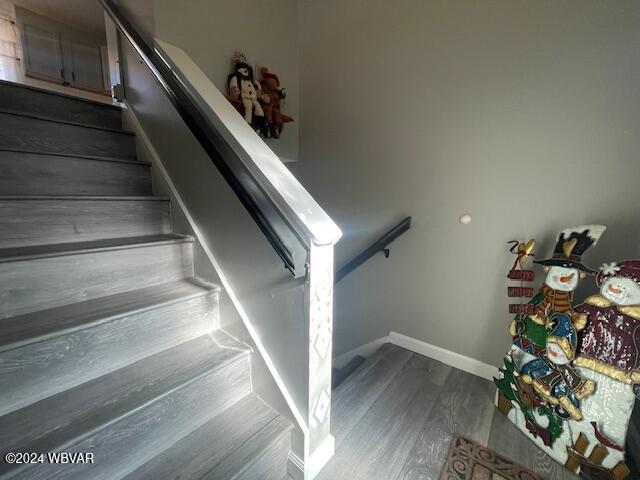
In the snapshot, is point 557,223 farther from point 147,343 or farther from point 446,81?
point 147,343

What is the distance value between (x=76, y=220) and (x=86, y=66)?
3782 mm

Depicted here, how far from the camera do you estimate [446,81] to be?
4.79ft

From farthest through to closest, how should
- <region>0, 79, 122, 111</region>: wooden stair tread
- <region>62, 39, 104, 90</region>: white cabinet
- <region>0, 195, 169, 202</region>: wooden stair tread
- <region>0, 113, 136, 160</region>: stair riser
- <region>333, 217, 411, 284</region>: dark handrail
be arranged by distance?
<region>62, 39, 104, 90</region>: white cabinet, <region>333, 217, 411, 284</region>: dark handrail, <region>0, 79, 122, 111</region>: wooden stair tread, <region>0, 113, 136, 160</region>: stair riser, <region>0, 195, 169, 202</region>: wooden stair tread

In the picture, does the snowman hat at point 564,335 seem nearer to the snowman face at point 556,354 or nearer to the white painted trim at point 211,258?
the snowman face at point 556,354

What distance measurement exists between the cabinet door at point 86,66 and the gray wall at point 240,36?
3.07 meters

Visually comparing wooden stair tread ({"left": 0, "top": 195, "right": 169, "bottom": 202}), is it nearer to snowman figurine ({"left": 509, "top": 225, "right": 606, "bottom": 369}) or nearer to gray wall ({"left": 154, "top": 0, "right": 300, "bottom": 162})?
gray wall ({"left": 154, "top": 0, "right": 300, "bottom": 162})

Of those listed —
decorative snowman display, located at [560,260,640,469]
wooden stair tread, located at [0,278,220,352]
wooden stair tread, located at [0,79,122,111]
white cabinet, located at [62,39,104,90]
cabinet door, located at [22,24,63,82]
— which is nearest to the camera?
wooden stair tread, located at [0,278,220,352]

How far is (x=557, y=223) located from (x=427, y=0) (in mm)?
1428

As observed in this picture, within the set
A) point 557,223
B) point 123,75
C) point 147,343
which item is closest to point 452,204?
point 557,223

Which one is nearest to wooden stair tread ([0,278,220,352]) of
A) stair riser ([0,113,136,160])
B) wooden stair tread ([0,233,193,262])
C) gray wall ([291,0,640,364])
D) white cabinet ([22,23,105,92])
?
wooden stair tread ([0,233,193,262])

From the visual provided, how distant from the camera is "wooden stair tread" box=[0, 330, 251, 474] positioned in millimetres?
692

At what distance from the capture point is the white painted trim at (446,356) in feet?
4.91

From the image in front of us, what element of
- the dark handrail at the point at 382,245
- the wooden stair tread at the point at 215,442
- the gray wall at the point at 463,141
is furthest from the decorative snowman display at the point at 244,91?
the wooden stair tread at the point at 215,442

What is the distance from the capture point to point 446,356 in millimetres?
1609
